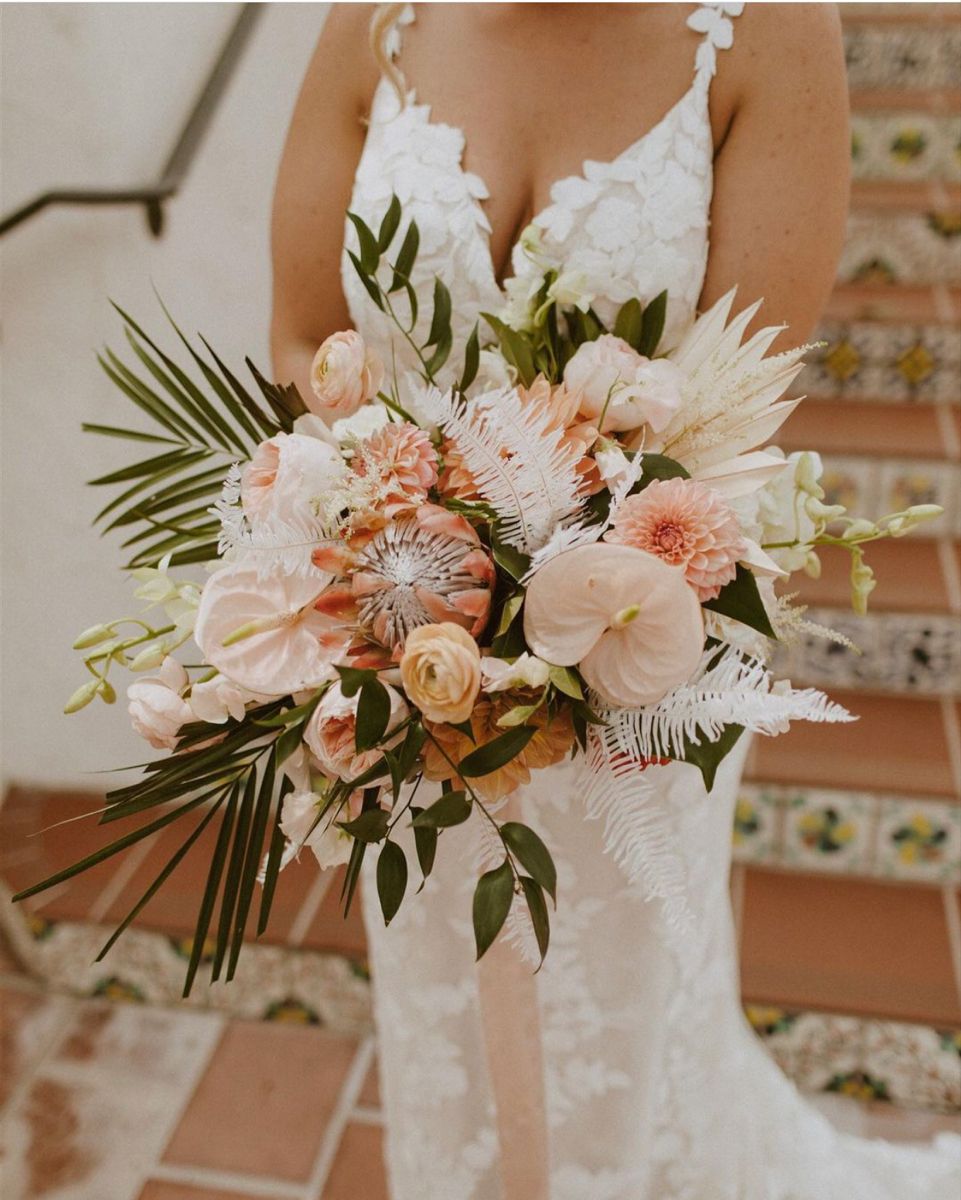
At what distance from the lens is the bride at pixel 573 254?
1271mm

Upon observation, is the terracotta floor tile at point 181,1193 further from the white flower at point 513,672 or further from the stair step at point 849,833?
the white flower at point 513,672

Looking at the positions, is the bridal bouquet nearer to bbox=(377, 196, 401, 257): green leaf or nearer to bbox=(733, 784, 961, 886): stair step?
bbox=(377, 196, 401, 257): green leaf

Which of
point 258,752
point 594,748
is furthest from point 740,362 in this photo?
point 258,752

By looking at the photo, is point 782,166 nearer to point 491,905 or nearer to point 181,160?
point 491,905

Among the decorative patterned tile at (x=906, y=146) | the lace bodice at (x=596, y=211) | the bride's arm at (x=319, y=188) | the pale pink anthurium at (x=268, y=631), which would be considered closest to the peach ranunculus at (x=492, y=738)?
the pale pink anthurium at (x=268, y=631)

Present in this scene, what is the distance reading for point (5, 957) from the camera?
2.37 meters

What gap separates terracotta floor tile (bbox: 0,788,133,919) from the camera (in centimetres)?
247

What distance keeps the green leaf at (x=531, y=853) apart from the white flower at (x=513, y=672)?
125 mm

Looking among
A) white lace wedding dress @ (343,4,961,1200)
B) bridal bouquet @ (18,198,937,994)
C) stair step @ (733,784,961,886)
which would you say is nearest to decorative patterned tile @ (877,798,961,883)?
stair step @ (733,784,961,886)

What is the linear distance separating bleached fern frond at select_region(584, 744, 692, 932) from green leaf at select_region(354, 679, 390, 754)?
0.19 meters

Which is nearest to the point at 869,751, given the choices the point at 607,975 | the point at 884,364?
the point at 884,364

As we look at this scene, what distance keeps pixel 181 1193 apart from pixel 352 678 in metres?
1.63

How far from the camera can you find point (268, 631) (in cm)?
85

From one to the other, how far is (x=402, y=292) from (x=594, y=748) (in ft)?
2.33
